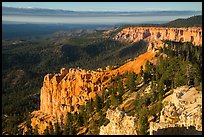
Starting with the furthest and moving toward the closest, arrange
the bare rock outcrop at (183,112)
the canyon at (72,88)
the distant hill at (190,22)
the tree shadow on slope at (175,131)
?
the distant hill at (190,22)
the canyon at (72,88)
the bare rock outcrop at (183,112)
the tree shadow on slope at (175,131)

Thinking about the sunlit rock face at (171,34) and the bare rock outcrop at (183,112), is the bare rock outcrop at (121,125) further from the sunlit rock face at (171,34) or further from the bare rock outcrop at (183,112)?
the sunlit rock face at (171,34)

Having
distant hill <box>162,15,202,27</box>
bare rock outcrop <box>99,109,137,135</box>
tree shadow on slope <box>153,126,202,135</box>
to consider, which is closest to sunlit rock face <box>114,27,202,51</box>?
distant hill <box>162,15,202,27</box>

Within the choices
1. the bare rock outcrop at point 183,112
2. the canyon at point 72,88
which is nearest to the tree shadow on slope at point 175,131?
the bare rock outcrop at point 183,112

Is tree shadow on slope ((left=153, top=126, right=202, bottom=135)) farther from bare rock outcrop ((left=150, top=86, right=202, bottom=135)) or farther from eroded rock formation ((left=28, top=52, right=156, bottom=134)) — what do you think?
eroded rock formation ((left=28, top=52, right=156, bottom=134))

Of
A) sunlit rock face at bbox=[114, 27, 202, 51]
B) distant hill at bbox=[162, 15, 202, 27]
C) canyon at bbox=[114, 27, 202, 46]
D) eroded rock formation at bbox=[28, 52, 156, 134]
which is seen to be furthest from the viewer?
distant hill at bbox=[162, 15, 202, 27]

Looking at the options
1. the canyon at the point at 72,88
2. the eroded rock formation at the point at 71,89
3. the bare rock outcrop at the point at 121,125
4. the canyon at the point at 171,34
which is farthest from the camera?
the canyon at the point at 171,34

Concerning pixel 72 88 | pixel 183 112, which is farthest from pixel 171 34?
pixel 183 112

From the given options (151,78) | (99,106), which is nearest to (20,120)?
(99,106)

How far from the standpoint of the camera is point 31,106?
9000 cm

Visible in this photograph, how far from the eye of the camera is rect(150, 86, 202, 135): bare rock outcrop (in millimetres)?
20384

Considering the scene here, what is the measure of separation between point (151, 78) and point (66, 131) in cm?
1385

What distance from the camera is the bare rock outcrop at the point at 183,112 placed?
20.4 meters

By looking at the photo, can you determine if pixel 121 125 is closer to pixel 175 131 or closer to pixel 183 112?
pixel 175 131

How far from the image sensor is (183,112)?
89.3 feet
